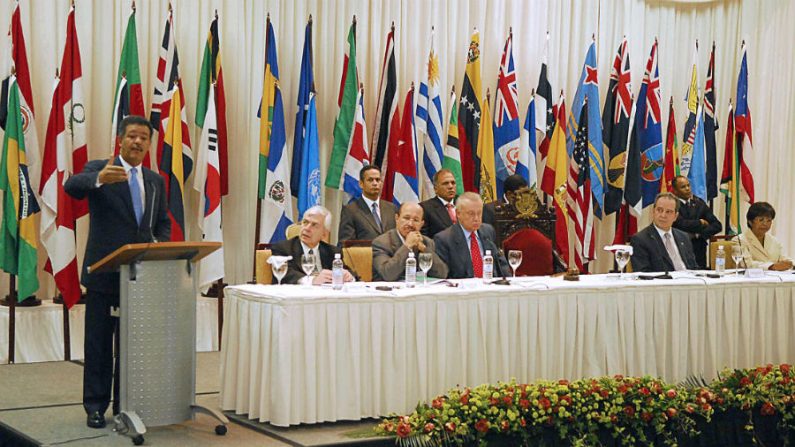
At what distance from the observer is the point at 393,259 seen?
20.2ft

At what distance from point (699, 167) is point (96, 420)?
6962 millimetres

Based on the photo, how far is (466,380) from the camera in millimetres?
5570

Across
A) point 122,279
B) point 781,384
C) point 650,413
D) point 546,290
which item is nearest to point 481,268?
point 546,290

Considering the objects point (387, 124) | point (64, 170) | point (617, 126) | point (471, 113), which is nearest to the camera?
point (64, 170)

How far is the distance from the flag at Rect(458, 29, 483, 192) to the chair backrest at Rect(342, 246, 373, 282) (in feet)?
10.1

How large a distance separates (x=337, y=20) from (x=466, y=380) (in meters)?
4.49

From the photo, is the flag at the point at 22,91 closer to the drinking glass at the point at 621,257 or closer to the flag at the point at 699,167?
the drinking glass at the point at 621,257

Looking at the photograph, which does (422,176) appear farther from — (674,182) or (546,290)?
(546,290)

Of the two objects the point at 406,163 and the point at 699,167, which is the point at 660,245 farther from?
the point at 699,167

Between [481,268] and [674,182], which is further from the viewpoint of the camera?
[674,182]

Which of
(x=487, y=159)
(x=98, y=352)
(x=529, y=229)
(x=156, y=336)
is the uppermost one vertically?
(x=487, y=159)

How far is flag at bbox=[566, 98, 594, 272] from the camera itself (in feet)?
31.9

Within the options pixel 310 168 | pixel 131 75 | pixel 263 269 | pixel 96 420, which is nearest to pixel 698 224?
pixel 310 168

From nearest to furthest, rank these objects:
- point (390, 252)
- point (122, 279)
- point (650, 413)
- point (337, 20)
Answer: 1. point (122, 279)
2. point (650, 413)
3. point (390, 252)
4. point (337, 20)
